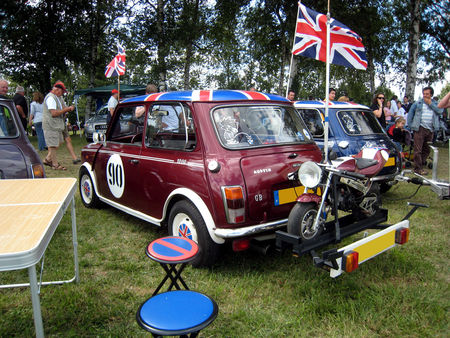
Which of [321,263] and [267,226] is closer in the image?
[321,263]

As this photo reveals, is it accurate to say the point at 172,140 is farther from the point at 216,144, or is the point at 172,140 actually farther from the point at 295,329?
the point at 295,329

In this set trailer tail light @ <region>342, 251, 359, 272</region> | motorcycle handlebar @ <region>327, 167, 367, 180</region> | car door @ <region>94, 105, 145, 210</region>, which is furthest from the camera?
car door @ <region>94, 105, 145, 210</region>

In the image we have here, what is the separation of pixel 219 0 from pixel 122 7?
5940mm

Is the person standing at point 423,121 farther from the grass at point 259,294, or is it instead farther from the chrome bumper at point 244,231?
the chrome bumper at point 244,231

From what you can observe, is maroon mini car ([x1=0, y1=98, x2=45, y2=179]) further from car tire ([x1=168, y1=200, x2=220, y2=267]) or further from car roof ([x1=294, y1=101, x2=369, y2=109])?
car roof ([x1=294, y1=101, x2=369, y2=109])

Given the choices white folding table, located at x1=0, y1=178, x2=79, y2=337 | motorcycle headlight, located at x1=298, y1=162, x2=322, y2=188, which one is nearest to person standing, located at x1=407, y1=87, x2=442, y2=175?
motorcycle headlight, located at x1=298, y1=162, x2=322, y2=188

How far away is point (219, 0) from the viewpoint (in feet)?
62.7

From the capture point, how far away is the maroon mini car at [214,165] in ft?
11.0

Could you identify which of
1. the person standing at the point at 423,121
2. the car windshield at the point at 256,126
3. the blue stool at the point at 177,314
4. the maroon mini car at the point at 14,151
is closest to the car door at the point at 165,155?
the car windshield at the point at 256,126

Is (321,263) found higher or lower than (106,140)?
lower

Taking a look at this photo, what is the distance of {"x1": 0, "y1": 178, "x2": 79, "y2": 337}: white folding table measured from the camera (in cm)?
150

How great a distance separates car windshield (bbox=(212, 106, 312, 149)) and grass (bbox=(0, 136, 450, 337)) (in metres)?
1.32

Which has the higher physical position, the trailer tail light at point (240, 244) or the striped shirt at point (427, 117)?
the striped shirt at point (427, 117)

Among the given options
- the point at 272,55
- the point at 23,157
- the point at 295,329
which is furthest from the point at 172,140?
the point at 272,55
